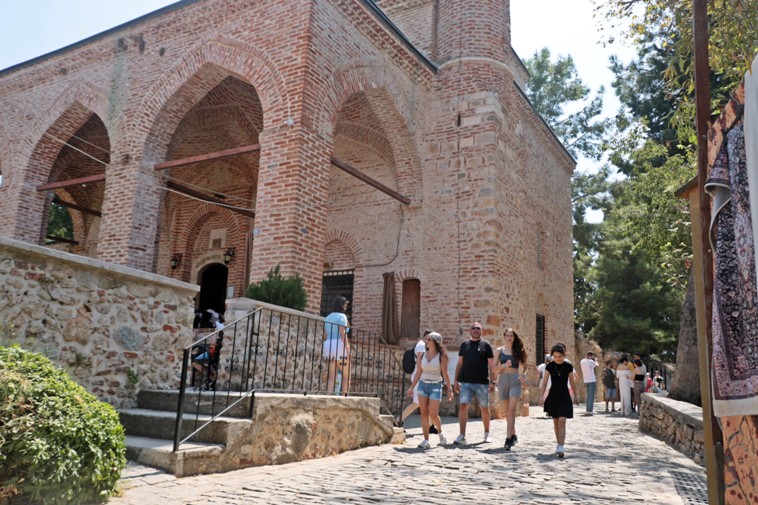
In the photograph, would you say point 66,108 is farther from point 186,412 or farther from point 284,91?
point 186,412

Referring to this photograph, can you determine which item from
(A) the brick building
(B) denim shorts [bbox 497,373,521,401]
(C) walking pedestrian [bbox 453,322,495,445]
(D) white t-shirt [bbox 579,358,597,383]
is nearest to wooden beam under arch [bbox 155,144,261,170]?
→ (A) the brick building

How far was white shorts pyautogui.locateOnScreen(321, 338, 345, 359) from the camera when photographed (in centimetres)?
749

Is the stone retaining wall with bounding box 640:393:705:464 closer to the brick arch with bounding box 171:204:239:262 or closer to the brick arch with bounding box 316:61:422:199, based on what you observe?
the brick arch with bounding box 316:61:422:199

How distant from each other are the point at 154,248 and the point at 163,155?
199 centimetres

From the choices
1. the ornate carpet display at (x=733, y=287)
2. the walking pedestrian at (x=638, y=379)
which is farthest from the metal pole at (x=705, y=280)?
the walking pedestrian at (x=638, y=379)

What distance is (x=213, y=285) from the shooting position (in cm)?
1673

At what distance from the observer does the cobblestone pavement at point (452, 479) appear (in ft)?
13.8

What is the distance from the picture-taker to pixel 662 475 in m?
5.48

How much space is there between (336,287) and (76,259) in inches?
388

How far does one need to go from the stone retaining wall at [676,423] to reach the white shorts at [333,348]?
420cm

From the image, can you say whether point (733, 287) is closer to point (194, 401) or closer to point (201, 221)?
point (194, 401)

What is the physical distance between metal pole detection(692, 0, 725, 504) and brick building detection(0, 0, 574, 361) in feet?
22.8

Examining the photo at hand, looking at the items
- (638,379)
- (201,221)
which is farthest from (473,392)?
(201,221)

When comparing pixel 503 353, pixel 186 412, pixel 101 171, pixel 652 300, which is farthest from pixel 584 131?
pixel 186 412
